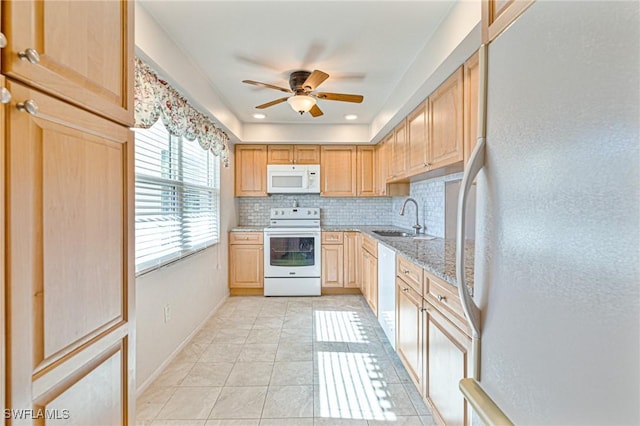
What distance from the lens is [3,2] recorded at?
58 centimetres

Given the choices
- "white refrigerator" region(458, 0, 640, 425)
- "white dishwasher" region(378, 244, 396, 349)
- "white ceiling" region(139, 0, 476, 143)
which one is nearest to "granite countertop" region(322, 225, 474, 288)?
"white dishwasher" region(378, 244, 396, 349)

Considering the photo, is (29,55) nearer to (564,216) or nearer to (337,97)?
(564,216)

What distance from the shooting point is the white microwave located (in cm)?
423

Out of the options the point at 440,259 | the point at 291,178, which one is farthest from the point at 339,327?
the point at 291,178

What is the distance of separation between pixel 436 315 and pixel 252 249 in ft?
9.70

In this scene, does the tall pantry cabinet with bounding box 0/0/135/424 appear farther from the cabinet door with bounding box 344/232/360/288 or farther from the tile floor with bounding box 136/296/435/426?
the cabinet door with bounding box 344/232/360/288

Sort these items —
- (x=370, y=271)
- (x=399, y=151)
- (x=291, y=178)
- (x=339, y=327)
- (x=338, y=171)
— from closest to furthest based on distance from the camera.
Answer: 1. (x=339, y=327)
2. (x=399, y=151)
3. (x=370, y=271)
4. (x=291, y=178)
5. (x=338, y=171)

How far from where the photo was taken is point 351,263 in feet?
13.5

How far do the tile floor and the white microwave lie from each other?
1769mm

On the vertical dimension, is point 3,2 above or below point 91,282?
above

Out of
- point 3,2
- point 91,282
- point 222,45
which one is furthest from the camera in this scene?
point 222,45

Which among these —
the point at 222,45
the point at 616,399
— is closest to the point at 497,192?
the point at 616,399

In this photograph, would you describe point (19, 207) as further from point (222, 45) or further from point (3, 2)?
point (222, 45)

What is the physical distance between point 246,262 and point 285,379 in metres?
2.16
